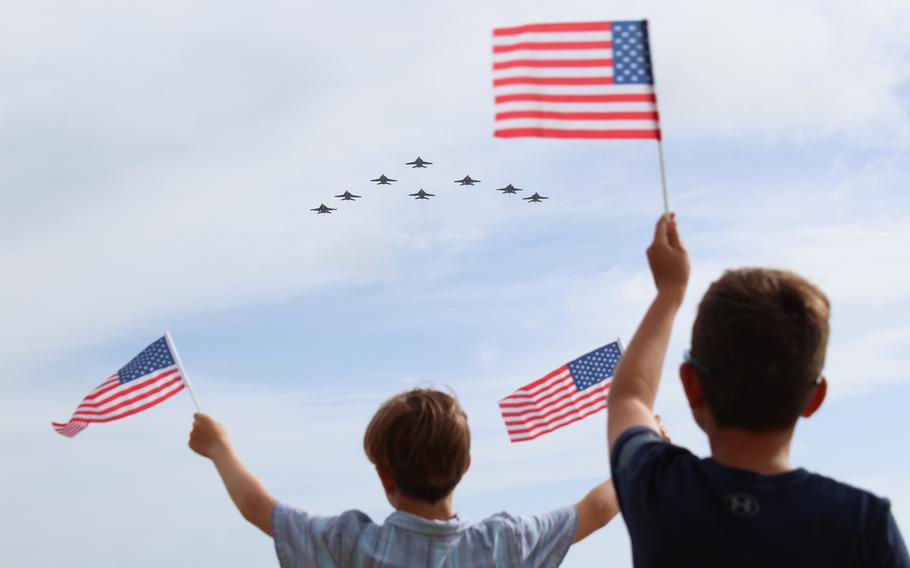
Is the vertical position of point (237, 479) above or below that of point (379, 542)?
above

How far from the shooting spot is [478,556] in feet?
13.4

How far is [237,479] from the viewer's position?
4.11 meters

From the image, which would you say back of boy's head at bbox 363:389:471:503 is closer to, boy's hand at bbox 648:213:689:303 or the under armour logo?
boy's hand at bbox 648:213:689:303

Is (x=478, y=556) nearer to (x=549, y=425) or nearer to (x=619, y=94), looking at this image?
(x=619, y=94)

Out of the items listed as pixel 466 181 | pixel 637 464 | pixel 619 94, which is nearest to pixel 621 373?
pixel 637 464

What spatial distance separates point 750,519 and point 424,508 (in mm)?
1668

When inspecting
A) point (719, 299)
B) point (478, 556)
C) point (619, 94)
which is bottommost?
point (478, 556)

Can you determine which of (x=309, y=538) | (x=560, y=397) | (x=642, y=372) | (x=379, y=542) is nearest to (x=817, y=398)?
(x=642, y=372)

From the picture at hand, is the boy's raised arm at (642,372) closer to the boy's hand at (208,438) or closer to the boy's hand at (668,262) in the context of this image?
the boy's hand at (668,262)

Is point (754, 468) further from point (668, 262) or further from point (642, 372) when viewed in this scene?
point (668, 262)

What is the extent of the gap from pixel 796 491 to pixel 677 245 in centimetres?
95

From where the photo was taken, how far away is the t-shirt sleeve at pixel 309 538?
4.02 metres

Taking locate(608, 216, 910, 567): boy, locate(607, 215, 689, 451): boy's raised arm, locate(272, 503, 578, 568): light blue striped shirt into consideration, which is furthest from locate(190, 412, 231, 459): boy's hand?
locate(608, 216, 910, 567): boy

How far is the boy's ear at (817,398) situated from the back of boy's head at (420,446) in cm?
157
